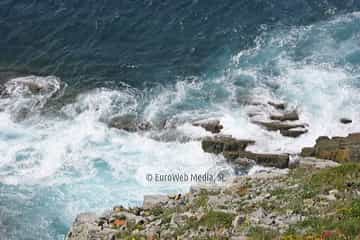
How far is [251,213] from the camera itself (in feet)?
90.2

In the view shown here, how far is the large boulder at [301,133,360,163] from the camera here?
139ft

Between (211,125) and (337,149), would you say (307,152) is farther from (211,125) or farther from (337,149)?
(211,125)

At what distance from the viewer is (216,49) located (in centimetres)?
6100

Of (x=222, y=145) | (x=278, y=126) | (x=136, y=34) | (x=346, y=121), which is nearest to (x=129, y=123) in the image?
(x=222, y=145)

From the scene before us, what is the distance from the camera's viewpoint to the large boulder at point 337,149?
42.3 m

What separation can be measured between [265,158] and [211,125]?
6268 mm

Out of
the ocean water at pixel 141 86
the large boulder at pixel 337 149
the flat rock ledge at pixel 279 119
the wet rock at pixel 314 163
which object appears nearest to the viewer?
the wet rock at pixel 314 163

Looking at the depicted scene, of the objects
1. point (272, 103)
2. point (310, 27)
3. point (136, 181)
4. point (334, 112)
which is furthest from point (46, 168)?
point (310, 27)

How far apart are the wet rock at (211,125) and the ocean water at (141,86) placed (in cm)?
62

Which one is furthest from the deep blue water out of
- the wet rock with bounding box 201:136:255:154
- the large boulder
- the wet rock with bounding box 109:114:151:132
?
the large boulder

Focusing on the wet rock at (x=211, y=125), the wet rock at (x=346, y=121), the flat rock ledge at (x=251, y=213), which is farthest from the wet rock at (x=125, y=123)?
the wet rock at (x=346, y=121)

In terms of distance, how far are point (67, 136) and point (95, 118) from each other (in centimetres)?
336

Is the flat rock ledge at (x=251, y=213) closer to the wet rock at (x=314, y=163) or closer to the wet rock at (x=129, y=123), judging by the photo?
the wet rock at (x=314, y=163)

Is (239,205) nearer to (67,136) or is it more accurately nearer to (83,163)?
(83,163)
